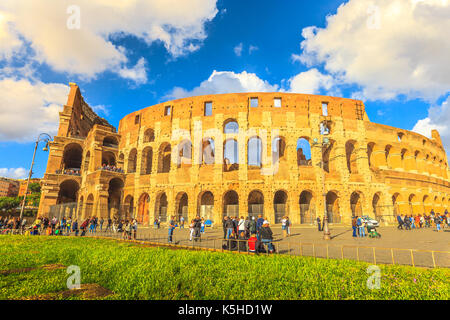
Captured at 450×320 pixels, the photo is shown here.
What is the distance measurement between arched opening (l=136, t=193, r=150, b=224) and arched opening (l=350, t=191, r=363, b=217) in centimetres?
2330

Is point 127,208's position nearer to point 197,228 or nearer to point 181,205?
point 181,205

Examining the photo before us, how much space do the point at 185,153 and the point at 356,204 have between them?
68.6ft

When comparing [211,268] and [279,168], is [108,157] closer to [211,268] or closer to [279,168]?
[279,168]

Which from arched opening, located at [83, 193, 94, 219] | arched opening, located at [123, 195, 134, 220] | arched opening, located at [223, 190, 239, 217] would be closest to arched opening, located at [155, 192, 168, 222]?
arched opening, located at [123, 195, 134, 220]

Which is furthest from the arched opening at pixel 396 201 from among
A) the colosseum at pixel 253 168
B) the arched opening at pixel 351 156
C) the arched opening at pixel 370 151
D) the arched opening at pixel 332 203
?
the arched opening at pixel 332 203

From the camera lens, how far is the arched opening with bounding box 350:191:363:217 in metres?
25.3

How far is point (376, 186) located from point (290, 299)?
87.8ft

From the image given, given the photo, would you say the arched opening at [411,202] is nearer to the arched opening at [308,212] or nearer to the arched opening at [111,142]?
the arched opening at [308,212]

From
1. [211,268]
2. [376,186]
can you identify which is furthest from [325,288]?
[376,186]

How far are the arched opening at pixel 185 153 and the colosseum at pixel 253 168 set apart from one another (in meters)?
0.15

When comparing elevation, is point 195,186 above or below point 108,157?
below

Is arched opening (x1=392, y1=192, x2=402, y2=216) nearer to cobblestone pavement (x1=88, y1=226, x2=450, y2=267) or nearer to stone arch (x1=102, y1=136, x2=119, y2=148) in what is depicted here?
cobblestone pavement (x1=88, y1=226, x2=450, y2=267)
